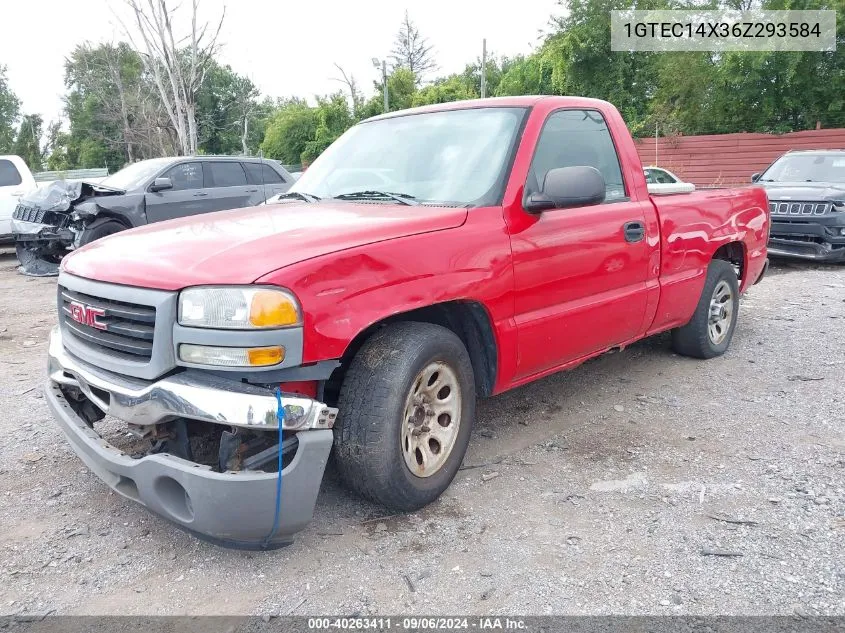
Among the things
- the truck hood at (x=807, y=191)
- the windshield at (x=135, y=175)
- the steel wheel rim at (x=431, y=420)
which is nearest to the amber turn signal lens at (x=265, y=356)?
the steel wheel rim at (x=431, y=420)

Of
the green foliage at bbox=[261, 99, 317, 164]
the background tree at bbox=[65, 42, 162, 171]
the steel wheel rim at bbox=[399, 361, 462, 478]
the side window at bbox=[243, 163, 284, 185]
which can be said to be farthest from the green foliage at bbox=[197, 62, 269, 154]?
the steel wheel rim at bbox=[399, 361, 462, 478]

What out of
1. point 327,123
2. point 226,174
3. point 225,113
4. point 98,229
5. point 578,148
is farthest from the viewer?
point 225,113

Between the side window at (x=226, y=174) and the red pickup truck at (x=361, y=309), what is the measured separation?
22.5 feet

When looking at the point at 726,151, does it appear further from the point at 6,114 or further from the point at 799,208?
the point at 6,114

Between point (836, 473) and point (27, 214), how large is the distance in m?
9.77

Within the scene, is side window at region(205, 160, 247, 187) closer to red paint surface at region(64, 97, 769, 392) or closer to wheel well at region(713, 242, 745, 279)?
red paint surface at region(64, 97, 769, 392)

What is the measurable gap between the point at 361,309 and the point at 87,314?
1159mm

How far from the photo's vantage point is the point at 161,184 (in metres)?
9.64

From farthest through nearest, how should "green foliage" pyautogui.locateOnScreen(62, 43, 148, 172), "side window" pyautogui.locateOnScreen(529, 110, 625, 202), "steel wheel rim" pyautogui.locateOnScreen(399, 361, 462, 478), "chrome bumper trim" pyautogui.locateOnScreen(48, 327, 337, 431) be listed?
1. "green foliage" pyautogui.locateOnScreen(62, 43, 148, 172)
2. "side window" pyautogui.locateOnScreen(529, 110, 625, 202)
3. "steel wheel rim" pyautogui.locateOnScreen(399, 361, 462, 478)
4. "chrome bumper trim" pyautogui.locateOnScreen(48, 327, 337, 431)

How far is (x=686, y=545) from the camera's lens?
279cm

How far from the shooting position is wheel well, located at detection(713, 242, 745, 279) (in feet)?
17.4

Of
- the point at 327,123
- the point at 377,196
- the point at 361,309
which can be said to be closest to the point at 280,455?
the point at 361,309

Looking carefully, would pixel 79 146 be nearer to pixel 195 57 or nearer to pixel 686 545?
pixel 195 57

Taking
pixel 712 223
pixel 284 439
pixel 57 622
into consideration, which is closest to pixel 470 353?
pixel 284 439
